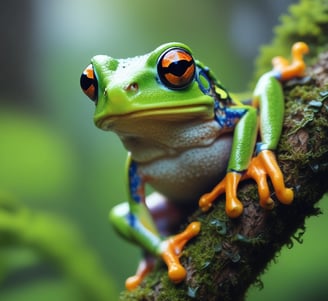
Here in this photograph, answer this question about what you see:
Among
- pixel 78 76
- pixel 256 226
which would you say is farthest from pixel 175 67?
pixel 78 76

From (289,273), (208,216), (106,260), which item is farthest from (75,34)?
(208,216)

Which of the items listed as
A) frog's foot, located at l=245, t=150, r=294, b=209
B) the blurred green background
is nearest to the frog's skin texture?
frog's foot, located at l=245, t=150, r=294, b=209

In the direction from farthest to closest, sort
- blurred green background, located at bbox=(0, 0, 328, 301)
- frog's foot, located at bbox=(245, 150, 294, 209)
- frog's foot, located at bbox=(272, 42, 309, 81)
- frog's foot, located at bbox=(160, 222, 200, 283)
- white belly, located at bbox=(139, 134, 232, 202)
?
blurred green background, located at bbox=(0, 0, 328, 301) < frog's foot, located at bbox=(272, 42, 309, 81) < white belly, located at bbox=(139, 134, 232, 202) < frog's foot, located at bbox=(160, 222, 200, 283) < frog's foot, located at bbox=(245, 150, 294, 209)

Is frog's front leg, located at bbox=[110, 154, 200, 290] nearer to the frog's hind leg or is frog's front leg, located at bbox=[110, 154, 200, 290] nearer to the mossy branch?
the mossy branch

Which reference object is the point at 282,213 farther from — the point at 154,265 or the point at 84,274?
the point at 84,274

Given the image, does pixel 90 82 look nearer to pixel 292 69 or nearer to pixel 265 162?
pixel 265 162

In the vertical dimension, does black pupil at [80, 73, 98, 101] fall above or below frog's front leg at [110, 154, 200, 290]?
above
